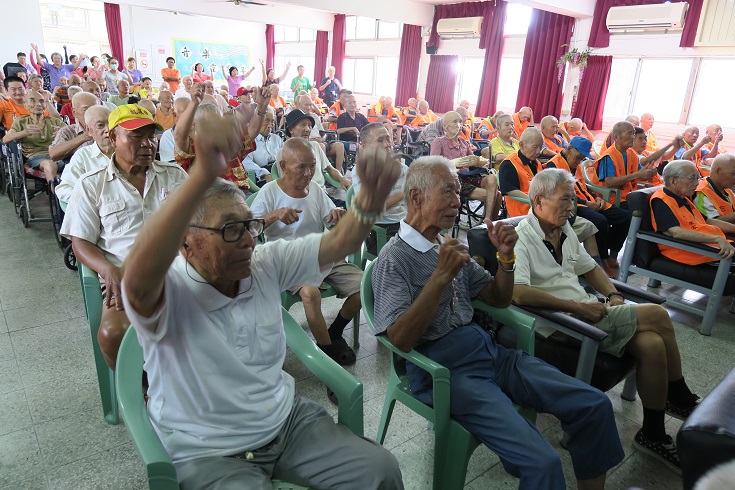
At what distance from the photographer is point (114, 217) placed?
193cm

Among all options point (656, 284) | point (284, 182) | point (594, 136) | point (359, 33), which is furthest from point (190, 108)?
point (359, 33)

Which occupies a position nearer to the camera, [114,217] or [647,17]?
[114,217]

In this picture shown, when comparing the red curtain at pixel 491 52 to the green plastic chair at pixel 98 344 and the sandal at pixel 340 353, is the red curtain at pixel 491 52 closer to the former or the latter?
the sandal at pixel 340 353

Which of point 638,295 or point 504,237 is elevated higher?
point 504,237

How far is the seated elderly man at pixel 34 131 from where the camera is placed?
4.25 meters

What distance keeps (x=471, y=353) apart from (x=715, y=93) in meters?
8.15

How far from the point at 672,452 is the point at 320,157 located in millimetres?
2991

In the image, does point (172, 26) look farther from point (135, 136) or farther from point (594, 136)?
point (135, 136)

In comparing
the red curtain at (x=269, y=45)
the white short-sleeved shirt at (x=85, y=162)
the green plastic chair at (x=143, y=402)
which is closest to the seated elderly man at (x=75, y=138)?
the white short-sleeved shirt at (x=85, y=162)

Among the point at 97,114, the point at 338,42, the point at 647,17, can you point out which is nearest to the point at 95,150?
the point at 97,114

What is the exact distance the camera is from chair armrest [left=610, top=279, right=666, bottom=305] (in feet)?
6.59

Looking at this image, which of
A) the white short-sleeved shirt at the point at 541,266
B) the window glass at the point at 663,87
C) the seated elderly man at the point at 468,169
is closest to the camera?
the white short-sleeved shirt at the point at 541,266

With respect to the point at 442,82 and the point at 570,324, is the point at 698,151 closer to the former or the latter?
the point at 570,324

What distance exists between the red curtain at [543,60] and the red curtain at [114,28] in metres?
11.0
